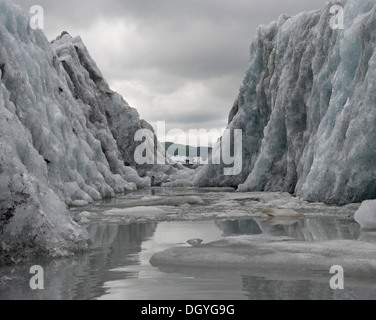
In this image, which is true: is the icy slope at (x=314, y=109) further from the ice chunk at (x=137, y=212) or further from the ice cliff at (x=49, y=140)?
the ice cliff at (x=49, y=140)

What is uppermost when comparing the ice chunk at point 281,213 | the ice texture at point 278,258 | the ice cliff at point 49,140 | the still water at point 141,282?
the ice cliff at point 49,140

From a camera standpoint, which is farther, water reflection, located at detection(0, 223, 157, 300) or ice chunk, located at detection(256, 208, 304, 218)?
ice chunk, located at detection(256, 208, 304, 218)

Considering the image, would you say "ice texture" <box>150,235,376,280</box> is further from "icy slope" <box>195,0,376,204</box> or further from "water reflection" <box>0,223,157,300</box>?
"icy slope" <box>195,0,376,204</box>

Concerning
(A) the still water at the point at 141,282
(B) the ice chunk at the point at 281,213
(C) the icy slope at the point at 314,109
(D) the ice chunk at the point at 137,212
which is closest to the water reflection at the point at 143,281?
(A) the still water at the point at 141,282

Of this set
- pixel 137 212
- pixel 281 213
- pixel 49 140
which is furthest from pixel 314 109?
pixel 49 140

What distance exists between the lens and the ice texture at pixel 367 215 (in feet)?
40.6

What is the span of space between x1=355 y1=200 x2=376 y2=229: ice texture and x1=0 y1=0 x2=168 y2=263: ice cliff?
262 inches

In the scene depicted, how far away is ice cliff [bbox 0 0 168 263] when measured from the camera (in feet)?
28.2

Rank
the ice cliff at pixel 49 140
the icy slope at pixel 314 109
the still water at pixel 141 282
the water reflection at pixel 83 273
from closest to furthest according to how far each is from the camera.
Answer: the still water at pixel 141 282 → the water reflection at pixel 83 273 → the ice cliff at pixel 49 140 → the icy slope at pixel 314 109

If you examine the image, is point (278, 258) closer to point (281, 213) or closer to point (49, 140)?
point (281, 213)

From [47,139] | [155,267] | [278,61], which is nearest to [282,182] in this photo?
[278,61]

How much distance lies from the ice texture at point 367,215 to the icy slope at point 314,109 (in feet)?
20.3

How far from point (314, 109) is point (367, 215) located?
14.9 m

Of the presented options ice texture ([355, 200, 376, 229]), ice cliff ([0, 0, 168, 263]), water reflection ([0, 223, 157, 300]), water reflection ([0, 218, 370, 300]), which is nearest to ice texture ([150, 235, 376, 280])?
water reflection ([0, 218, 370, 300])
